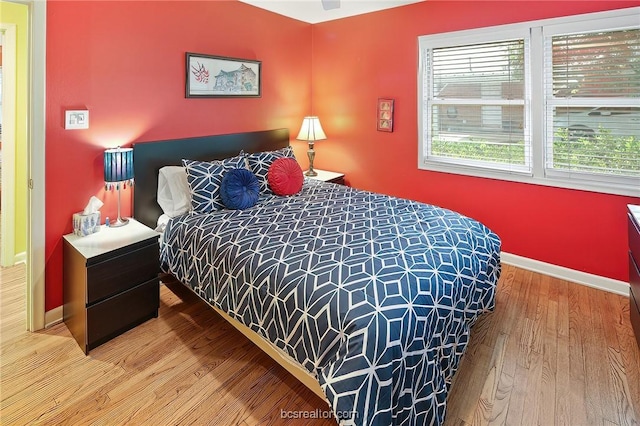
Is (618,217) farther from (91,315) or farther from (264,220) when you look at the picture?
(91,315)

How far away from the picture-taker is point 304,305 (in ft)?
5.50

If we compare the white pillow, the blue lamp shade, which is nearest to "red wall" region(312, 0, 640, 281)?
the white pillow

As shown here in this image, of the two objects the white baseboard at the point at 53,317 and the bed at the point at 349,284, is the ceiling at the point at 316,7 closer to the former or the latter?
the bed at the point at 349,284

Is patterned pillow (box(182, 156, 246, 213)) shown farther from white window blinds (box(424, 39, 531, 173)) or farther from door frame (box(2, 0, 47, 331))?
white window blinds (box(424, 39, 531, 173))

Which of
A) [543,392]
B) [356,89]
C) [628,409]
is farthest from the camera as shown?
[356,89]

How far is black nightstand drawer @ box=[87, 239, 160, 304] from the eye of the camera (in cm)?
219

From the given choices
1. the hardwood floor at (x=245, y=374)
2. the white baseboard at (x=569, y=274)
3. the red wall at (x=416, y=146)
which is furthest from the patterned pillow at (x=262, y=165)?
the white baseboard at (x=569, y=274)

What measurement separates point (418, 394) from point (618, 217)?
2.41 meters

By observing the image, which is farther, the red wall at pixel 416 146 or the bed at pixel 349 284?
the red wall at pixel 416 146

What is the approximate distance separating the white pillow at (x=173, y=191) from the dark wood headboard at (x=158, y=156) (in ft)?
0.22

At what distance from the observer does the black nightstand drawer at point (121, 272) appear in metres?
2.19

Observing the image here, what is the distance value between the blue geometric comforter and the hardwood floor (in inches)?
10.6

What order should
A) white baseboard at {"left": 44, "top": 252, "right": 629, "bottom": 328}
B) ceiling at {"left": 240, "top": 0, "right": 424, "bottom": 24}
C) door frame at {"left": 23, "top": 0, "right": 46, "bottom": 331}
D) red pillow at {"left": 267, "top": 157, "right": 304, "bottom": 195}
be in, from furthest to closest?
ceiling at {"left": 240, "top": 0, "right": 424, "bottom": 24} < red pillow at {"left": 267, "top": 157, "right": 304, "bottom": 195} < white baseboard at {"left": 44, "top": 252, "right": 629, "bottom": 328} < door frame at {"left": 23, "top": 0, "right": 46, "bottom": 331}

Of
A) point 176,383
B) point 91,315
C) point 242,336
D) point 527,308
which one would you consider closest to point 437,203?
point 527,308
